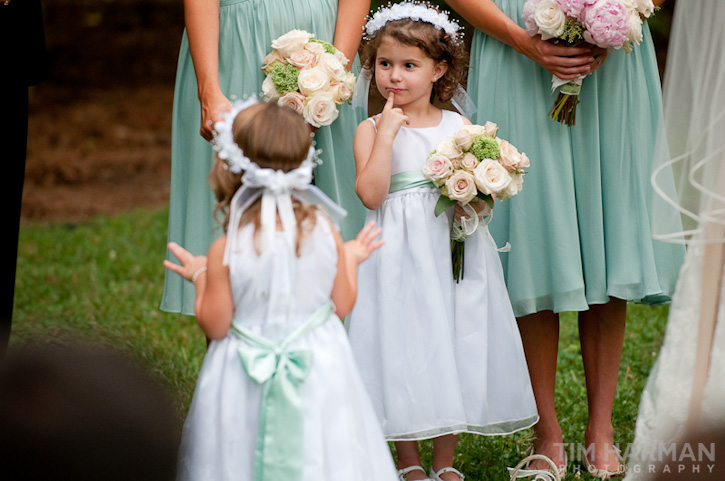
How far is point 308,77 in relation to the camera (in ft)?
11.9

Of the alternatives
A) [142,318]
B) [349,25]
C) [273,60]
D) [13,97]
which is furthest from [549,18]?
[142,318]

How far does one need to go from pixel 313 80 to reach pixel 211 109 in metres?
0.41

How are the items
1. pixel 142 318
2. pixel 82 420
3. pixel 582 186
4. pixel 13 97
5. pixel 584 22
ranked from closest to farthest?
pixel 82 420
pixel 584 22
pixel 582 186
pixel 13 97
pixel 142 318

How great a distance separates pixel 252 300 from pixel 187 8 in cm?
148

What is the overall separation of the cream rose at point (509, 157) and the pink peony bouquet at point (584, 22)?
0.40 meters

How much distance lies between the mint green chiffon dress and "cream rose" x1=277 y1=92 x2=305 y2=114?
0.91 metres

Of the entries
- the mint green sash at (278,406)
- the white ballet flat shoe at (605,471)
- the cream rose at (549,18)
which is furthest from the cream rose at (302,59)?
the white ballet flat shoe at (605,471)

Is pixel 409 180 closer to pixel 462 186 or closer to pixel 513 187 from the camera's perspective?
pixel 462 186

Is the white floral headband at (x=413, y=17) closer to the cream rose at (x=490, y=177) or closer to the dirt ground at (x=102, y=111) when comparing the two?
the cream rose at (x=490, y=177)

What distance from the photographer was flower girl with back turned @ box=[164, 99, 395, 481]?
112 inches

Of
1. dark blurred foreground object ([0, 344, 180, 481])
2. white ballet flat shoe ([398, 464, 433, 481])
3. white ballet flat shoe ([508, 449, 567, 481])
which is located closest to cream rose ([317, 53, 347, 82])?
white ballet flat shoe ([398, 464, 433, 481])

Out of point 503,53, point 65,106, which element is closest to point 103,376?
point 503,53

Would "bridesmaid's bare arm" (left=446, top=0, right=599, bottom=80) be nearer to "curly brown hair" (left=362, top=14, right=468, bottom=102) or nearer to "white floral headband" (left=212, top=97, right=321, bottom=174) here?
"curly brown hair" (left=362, top=14, right=468, bottom=102)

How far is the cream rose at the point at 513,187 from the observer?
3.62 meters
